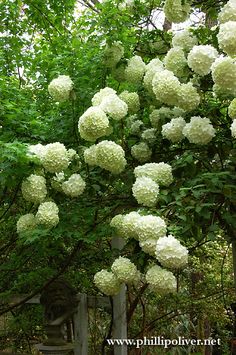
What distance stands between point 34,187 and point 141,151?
1.94 feet

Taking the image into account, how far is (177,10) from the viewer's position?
2199 mm

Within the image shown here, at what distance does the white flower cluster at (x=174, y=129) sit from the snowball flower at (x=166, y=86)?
115 mm

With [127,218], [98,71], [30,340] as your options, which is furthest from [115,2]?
[30,340]

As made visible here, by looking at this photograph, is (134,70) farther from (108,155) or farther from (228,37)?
(228,37)

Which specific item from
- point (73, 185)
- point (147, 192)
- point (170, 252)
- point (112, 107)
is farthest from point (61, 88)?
point (170, 252)

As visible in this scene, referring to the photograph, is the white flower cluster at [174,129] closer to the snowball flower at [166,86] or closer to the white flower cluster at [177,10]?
the snowball flower at [166,86]

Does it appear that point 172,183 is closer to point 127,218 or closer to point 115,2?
point 127,218

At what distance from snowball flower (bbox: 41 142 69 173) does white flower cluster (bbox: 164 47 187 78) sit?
2.06 ft

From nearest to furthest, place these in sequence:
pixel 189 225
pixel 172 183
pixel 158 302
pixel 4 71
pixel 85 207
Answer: pixel 189 225 → pixel 172 183 → pixel 85 207 → pixel 4 71 → pixel 158 302

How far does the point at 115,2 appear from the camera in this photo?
2566mm

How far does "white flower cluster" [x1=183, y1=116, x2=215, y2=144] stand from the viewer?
195 cm

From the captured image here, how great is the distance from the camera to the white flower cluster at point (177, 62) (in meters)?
2.15

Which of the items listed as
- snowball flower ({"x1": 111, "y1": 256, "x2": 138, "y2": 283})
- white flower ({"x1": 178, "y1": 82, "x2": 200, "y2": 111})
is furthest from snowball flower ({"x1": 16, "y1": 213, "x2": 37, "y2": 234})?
white flower ({"x1": 178, "y1": 82, "x2": 200, "y2": 111})

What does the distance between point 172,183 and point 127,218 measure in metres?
0.39
